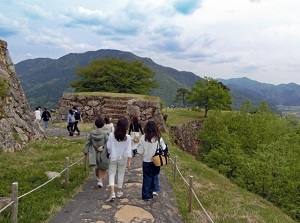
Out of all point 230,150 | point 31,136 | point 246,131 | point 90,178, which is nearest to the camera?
point 90,178

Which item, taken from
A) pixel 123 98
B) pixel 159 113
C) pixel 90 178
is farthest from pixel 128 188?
pixel 123 98

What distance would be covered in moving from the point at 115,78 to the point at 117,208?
40168mm

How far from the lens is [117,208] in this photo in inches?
292

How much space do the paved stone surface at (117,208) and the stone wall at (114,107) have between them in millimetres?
15673

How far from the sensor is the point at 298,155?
1000 inches

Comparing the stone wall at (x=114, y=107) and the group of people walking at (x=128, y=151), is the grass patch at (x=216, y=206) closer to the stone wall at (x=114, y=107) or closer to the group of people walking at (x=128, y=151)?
the group of people walking at (x=128, y=151)

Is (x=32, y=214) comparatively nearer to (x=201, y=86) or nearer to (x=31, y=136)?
(x=31, y=136)

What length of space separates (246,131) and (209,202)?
89.4ft

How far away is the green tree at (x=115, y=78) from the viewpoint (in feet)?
151

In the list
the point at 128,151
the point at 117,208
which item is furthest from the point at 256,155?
the point at 117,208

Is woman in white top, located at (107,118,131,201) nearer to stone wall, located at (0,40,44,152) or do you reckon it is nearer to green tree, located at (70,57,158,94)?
stone wall, located at (0,40,44,152)

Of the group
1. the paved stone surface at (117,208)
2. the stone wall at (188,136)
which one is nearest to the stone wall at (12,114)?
the paved stone surface at (117,208)

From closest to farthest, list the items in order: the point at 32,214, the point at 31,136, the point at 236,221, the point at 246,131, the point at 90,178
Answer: the point at 32,214 → the point at 236,221 → the point at 90,178 → the point at 31,136 → the point at 246,131

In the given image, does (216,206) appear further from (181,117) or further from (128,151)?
(181,117)
